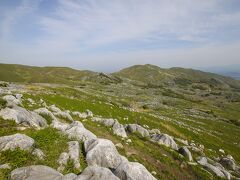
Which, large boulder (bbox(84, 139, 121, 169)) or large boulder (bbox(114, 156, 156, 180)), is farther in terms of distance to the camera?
large boulder (bbox(84, 139, 121, 169))

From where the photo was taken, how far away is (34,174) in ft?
52.6

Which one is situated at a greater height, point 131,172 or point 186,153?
point 131,172

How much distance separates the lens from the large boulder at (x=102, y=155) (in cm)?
2131

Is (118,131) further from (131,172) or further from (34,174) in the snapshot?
(34,174)

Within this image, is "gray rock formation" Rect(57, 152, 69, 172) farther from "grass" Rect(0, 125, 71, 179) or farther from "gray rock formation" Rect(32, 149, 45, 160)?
"gray rock formation" Rect(32, 149, 45, 160)

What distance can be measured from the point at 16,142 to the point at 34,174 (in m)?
5.31

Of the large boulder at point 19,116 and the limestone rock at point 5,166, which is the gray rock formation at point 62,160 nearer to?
the limestone rock at point 5,166

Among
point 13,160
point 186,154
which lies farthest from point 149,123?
point 13,160

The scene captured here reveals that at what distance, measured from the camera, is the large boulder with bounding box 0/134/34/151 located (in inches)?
777

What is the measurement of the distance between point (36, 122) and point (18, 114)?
9.15ft

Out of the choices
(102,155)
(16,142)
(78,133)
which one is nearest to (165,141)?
(78,133)

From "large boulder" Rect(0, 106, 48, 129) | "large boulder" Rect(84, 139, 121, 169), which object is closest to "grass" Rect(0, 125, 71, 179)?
"large boulder" Rect(0, 106, 48, 129)

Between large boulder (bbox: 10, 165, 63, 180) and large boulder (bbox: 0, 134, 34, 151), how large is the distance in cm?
358

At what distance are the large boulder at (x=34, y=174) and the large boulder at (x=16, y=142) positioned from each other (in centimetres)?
358
